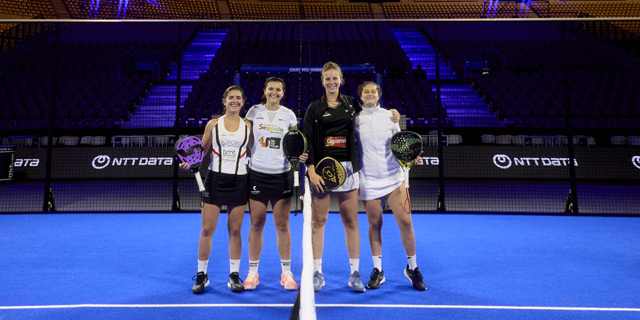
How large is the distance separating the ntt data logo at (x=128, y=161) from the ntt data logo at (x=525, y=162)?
8.02 m

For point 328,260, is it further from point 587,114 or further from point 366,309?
point 587,114

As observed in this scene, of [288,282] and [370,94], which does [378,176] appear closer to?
[370,94]

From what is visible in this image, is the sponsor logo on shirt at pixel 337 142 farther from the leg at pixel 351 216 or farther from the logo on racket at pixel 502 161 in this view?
the logo on racket at pixel 502 161

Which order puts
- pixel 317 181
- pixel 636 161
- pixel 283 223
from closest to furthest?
pixel 317 181
pixel 283 223
pixel 636 161

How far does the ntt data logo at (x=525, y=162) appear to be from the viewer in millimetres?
8633

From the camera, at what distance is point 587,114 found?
10.9 m

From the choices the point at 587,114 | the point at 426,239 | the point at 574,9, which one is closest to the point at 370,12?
the point at 574,9

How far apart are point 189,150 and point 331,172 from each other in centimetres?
125

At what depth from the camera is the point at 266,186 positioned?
307 centimetres

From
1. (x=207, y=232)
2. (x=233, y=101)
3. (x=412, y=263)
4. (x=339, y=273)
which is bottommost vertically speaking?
(x=339, y=273)

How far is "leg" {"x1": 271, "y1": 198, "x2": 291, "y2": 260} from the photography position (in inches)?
123

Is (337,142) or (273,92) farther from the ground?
(273,92)

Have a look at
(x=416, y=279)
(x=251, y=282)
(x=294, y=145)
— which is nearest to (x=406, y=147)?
(x=294, y=145)

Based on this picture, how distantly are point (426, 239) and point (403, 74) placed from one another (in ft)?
29.9
